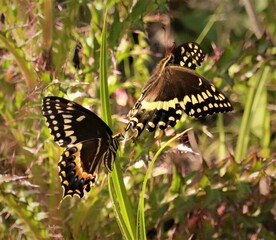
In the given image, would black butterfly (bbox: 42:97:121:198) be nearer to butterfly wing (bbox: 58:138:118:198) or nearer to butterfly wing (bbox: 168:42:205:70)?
butterfly wing (bbox: 58:138:118:198)

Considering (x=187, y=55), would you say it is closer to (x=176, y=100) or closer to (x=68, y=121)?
(x=176, y=100)

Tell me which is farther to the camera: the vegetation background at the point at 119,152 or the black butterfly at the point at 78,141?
the vegetation background at the point at 119,152

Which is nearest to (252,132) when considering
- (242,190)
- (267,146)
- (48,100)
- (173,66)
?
(267,146)

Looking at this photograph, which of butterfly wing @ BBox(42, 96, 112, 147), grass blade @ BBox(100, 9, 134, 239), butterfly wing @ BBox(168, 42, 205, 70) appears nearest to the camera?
grass blade @ BBox(100, 9, 134, 239)

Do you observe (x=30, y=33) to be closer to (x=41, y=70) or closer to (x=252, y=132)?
(x=41, y=70)

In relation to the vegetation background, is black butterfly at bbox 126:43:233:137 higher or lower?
higher

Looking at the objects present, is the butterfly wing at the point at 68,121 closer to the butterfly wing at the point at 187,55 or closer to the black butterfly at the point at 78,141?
the black butterfly at the point at 78,141

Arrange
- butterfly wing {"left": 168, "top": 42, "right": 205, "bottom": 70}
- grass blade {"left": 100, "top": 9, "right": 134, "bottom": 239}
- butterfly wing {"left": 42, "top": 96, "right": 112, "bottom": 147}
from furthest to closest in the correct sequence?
butterfly wing {"left": 168, "top": 42, "right": 205, "bottom": 70}, butterfly wing {"left": 42, "top": 96, "right": 112, "bottom": 147}, grass blade {"left": 100, "top": 9, "right": 134, "bottom": 239}

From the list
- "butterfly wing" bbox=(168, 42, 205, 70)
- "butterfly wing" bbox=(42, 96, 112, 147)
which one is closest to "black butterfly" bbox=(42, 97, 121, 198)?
"butterfly wing" bbox=(42, 96, 112, 147)

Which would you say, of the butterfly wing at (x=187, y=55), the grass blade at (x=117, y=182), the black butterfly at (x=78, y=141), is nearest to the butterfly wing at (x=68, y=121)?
the black butterfly at (x=78, y=141)
